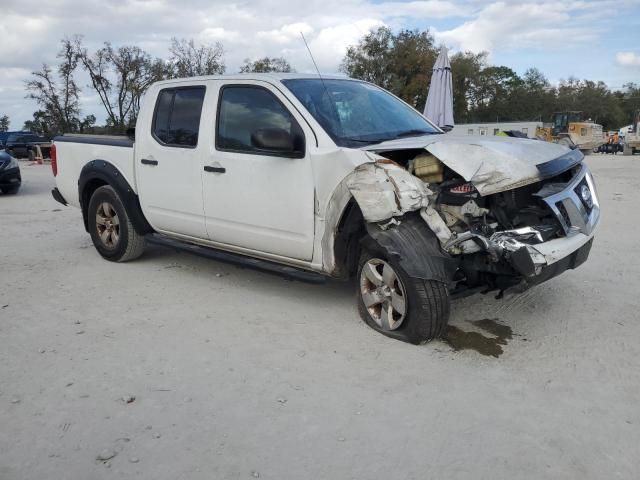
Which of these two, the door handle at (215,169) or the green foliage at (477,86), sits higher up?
the green foliage at (477,86)

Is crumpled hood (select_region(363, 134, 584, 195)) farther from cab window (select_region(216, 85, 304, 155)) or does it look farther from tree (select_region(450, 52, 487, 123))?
tree (select_region(450, 52, 487, 123))

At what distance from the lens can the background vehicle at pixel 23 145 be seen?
28.5m

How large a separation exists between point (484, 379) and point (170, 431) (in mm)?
1848

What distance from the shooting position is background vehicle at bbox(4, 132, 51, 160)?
28.5 m

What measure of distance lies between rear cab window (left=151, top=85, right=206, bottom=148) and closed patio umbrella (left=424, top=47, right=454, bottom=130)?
6455 millimetres

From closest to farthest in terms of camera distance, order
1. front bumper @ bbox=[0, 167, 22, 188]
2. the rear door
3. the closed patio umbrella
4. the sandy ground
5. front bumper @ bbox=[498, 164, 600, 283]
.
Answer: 1. the sandy ground
2. front bumper @ bbox=[498, 164, 600, 283]
3. the rear door
4. the closed patio umbrella
5. front bumper @ bbox=[0, 167, 22, 188]

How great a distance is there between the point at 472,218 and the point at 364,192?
756 millimetres

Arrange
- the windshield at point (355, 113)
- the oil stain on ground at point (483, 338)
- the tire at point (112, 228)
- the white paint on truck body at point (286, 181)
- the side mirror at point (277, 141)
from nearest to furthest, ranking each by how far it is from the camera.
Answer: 1. the white paint on truck body at point (286, 181)
2. the oil stain on ground at point (483, 338)
3. the side mirror at point (277, 141)
4. the windshield at point (355, 113)
5. the tire at point (112, 228)

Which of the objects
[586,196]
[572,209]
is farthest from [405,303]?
[586,196]

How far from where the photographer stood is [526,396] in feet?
10.5

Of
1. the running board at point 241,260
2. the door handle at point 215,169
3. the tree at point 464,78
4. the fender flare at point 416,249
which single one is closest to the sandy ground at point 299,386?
the running board at point 241,260

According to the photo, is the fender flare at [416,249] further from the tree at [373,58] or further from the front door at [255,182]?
the tree at [373,58]

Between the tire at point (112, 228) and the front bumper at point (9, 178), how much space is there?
7.75 meters

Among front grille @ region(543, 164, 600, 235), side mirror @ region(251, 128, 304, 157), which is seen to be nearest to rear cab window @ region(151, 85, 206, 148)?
side mirror @ region(251, 128, 304, 157)
